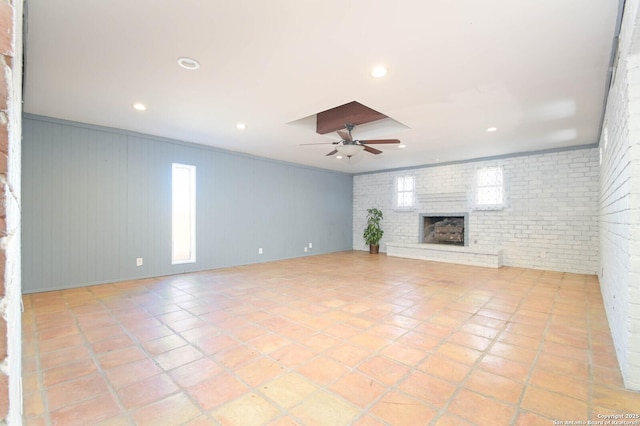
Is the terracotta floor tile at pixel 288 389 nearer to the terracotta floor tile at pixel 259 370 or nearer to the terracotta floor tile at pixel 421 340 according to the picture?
the terracotta floor tile at pixel 259 370

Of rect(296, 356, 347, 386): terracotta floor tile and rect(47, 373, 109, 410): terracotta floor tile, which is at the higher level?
rect(296, 356, 347, 386): terracotta floor tile

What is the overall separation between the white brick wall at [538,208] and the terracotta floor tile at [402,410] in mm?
5538

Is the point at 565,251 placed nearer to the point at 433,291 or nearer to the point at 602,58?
the point at 433,291

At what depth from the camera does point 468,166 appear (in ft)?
22.3

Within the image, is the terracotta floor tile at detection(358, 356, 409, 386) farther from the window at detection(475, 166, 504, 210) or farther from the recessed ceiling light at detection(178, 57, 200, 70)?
the window at detection(475, 166, 504, 210)

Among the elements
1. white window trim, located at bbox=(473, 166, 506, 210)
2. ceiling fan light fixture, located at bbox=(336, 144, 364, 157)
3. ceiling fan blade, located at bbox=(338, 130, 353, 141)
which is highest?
ceiling fan blade, located at bbox=(338, 130, 353, 141)

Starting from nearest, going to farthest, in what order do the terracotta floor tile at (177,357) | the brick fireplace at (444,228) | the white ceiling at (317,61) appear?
the white ceiling at (317,61) < the terracotta floor tile at (177,357) < the brick fireplace at (444,228)

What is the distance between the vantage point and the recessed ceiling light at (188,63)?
258cm

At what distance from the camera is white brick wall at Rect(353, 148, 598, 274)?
5.43 m

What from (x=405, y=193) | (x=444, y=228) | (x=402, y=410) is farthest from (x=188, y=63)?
(x=444, y=228)

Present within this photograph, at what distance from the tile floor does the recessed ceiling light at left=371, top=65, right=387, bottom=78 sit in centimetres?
241

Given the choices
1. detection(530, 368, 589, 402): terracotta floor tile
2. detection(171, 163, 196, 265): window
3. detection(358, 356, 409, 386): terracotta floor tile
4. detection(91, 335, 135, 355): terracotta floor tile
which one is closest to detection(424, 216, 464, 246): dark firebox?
detection(530, 368, 589, 402): terracotta floor tile

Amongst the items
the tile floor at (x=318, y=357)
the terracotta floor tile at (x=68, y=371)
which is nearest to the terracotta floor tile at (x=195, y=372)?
the tile floor at (x=318, y=357)

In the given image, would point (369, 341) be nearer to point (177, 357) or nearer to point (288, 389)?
point (288, 389)
